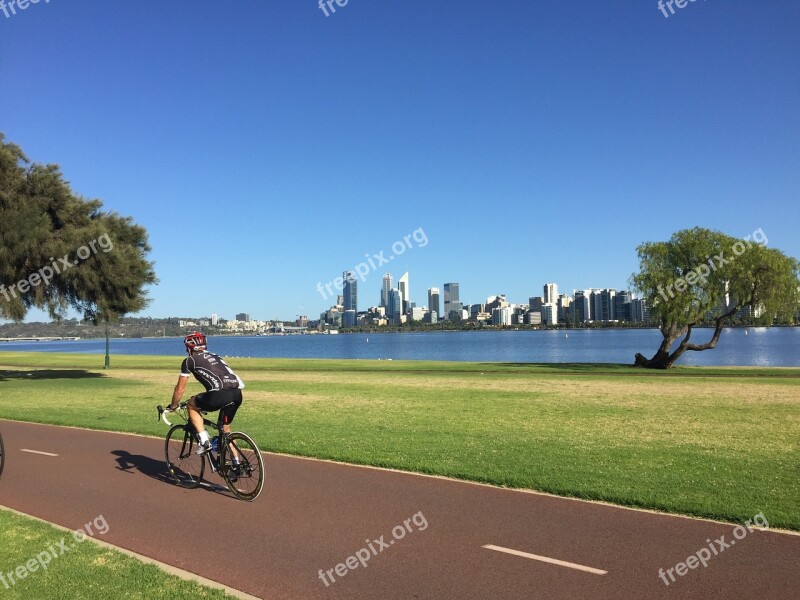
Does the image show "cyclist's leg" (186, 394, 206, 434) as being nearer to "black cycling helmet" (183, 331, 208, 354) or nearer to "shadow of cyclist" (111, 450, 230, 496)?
"black cycling helmet" (183, 331, 208, 354)

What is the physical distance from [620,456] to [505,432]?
3.09 metres

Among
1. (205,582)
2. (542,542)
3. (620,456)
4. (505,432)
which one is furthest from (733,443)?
(205,582)

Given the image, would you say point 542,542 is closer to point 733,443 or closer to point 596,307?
point 733,443

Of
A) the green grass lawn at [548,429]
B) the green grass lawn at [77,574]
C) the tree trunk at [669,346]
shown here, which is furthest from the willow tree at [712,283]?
the green grass lawn at [77,574]

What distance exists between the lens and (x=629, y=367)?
39.9m

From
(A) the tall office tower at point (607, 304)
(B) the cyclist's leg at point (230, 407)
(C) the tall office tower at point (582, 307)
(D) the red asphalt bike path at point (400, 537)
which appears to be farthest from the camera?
(C) the tall office tower at point (582, 307)

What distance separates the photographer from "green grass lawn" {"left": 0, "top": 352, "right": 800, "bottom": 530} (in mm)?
8453

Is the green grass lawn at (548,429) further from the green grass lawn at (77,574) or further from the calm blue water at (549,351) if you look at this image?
the calm blue water at (549,351)

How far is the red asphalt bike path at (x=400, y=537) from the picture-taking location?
539 centimetres

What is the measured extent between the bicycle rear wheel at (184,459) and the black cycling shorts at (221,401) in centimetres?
81

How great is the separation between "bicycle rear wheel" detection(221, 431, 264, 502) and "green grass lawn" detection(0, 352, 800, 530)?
2481 millimetres

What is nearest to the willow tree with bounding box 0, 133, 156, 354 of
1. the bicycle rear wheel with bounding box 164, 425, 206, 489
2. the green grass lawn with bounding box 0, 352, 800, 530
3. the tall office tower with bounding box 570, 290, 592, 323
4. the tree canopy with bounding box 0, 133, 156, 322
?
the tree canopy with bounding box 0, 133, 156, 322

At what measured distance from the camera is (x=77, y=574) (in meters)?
5.64

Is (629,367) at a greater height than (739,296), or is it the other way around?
(739,296)
